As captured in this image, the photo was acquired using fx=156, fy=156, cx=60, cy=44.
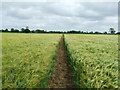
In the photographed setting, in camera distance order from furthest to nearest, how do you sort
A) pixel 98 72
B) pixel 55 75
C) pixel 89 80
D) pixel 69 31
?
pixel 69 31 → pixel 55 75 → pixel 98 72 → pixel 89 80

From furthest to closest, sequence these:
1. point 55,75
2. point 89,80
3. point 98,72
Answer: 1. point 55,75
2. point 98,72
3. point 89,80

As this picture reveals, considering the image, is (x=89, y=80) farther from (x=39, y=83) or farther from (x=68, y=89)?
(x=39, y=83)

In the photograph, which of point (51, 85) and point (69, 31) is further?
point (69, 31)

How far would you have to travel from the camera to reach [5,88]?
5.11 meters

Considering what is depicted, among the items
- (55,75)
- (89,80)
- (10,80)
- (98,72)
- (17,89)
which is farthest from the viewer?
(55,75)

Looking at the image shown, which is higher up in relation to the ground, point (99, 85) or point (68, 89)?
point (99, 85)

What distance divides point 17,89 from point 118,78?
11.9ft

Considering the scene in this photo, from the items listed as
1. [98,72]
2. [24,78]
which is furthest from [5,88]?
[98,72]

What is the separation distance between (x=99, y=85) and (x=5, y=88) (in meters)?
3.05

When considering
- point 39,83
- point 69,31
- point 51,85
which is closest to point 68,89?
point 51,85

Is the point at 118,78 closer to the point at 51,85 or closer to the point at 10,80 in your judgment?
the point at 51,85

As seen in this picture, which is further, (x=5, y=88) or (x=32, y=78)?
(x=32, y=78)

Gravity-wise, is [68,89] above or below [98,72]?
below

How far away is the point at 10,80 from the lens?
5684 millimetres
